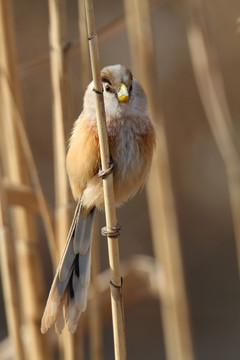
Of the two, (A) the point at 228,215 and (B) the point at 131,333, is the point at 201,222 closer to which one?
(A) the point at 228,215

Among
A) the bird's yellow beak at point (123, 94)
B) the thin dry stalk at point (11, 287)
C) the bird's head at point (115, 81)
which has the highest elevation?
the bird's head at point (115, 81)

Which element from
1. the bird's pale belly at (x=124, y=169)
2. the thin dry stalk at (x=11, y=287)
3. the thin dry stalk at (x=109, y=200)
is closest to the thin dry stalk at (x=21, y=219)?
the thin dry stalk at (x=11, y=287)

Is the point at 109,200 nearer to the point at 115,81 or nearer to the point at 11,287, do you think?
the point at 115,81

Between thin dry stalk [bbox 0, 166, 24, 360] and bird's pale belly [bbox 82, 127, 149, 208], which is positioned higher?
bird's pale belly [bbox 82, 127, 149, 208]

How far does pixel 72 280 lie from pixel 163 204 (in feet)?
1.70

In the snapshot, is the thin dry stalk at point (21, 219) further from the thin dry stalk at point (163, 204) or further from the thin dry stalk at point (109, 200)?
the thin dry stalk at point (109, 200)

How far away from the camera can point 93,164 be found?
3.98 ft

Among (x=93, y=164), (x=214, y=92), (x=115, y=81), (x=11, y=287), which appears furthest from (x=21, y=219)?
(x=214, y=92)

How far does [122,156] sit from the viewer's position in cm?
121

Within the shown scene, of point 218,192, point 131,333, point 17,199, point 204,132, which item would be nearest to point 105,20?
point 204,132

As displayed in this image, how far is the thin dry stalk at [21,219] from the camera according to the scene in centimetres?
141

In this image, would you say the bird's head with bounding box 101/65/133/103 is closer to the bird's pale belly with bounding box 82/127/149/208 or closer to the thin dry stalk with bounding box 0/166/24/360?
the bird's pale belly with bounding box 82/127/149/208

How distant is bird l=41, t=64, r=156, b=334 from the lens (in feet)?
3.87

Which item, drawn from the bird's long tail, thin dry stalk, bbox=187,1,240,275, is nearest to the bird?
the bird's long tail
